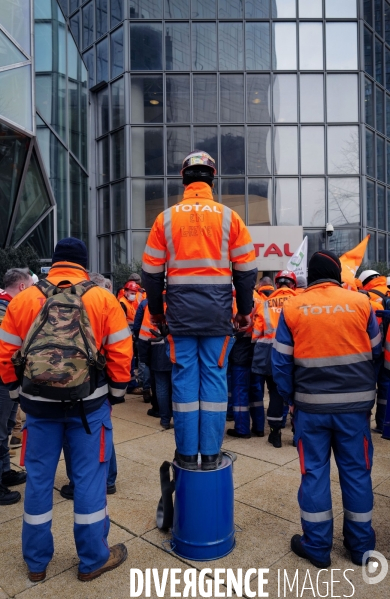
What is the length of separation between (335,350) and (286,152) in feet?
57.1

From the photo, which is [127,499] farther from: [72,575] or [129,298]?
[129,298]

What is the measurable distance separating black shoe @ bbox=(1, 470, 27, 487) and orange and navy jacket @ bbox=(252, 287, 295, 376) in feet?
8.81

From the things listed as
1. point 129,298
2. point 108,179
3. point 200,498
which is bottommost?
point 200,498

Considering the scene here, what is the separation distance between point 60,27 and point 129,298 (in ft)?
35.4

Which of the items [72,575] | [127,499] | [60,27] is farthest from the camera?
[60,27]

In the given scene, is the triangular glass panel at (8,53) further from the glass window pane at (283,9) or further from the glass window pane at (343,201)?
the glass window pane at (343,201)

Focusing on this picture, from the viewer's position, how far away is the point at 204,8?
19.0 m

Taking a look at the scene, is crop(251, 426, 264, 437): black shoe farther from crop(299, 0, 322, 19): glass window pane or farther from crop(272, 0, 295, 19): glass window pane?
crop(299, 0, 322, 19): glass window pane

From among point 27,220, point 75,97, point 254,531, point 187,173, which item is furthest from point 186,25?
point 254,531

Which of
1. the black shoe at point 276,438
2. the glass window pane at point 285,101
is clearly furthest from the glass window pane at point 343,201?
the black shoe at point 276,438

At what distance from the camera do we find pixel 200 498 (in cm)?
318

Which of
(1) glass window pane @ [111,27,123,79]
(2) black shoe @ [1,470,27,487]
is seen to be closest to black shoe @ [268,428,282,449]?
(2) black shoe @ [1,470,27,487]

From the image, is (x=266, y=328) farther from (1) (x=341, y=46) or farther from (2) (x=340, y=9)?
(2) (x=340, y=9)

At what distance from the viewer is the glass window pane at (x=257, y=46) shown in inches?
748
